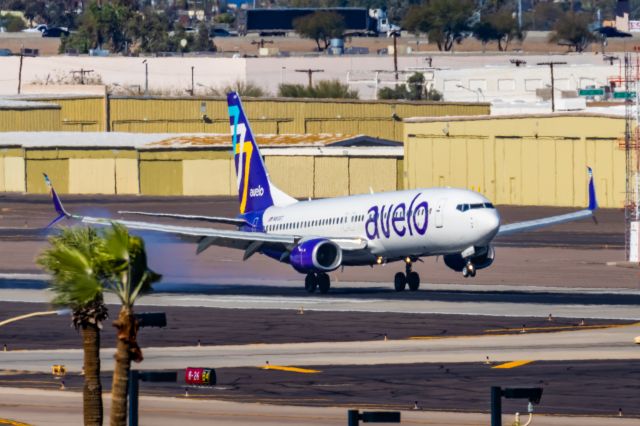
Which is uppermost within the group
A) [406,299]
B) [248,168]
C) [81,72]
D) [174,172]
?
[81,72]

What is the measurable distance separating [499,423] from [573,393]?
10417 mm

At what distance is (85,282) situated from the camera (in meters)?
22.1

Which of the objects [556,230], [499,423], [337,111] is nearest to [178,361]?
[499,423]

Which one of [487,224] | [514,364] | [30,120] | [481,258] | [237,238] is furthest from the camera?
[30,120]

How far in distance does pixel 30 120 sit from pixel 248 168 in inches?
3643

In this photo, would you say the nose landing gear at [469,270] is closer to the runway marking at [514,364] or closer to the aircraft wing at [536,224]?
the aircraft wing at [536,224]

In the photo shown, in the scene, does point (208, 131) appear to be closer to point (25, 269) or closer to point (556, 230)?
point (556, 230)

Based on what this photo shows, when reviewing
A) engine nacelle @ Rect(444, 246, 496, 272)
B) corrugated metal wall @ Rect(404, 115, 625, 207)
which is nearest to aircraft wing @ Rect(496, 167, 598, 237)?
engine nacelle @ Rect(444, 246, 496, 272)

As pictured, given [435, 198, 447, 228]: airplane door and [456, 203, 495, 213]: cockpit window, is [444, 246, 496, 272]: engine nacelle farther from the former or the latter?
[435, 198, 447, 228]: airplane door

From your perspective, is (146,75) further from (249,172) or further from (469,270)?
(469,270)

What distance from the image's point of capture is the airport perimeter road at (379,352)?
43.5 meters

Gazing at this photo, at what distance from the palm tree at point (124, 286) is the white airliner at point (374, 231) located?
112ft

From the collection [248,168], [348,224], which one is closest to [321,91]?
[248,168]

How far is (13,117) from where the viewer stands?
6201 inches
